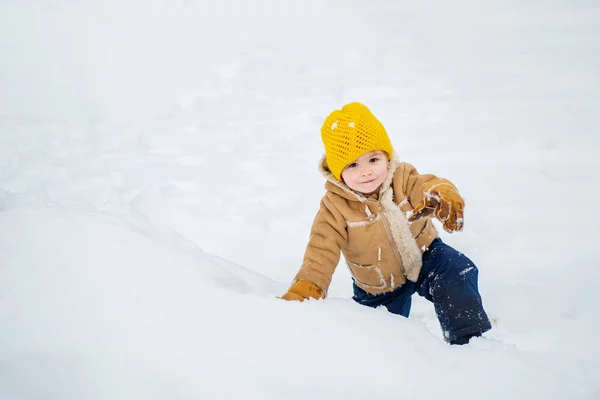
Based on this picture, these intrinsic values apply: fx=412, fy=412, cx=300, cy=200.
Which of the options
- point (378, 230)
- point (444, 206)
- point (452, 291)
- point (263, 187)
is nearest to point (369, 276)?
point (378, 230)

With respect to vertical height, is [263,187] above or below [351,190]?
below

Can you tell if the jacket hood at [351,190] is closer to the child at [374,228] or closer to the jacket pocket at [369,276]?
the child at [374,228]

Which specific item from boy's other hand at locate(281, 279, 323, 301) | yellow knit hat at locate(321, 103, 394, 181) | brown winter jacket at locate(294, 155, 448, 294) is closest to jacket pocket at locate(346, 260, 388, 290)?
brown winter jacket at locate(294, 155, 448, 294)

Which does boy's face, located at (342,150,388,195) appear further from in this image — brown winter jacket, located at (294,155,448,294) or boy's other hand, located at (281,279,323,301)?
boy's other hand, located at (281,279,323,301)

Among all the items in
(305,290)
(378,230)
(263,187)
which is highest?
(378,230)

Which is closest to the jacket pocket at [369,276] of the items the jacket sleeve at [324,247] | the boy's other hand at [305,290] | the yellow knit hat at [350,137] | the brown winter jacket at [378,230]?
the brown winter jacket at [378,230]

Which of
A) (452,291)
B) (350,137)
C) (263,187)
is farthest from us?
(263,187)

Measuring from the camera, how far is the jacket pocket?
179cm

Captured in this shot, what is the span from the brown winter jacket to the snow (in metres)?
0.29

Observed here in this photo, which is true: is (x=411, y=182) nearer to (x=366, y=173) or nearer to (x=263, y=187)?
(x=366, y=173)

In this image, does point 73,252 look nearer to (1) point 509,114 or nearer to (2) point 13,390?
(2) point 13,390

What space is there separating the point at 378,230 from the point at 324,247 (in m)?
0.24

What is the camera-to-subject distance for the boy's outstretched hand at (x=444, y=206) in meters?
1.43

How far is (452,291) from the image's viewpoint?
5.08 ft
